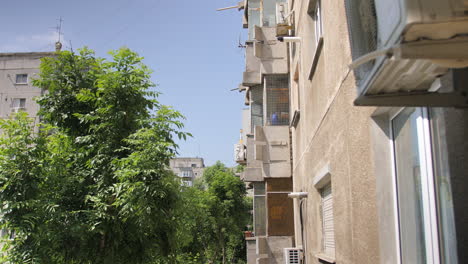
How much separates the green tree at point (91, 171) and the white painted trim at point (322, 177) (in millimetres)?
2853

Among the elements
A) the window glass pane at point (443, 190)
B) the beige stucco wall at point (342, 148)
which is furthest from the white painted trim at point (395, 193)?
the window glass pane at point (443, 190)

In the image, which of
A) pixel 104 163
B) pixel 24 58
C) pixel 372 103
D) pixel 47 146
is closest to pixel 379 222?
pixel 372 103

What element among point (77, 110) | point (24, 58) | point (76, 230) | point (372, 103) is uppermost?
point (24, 58)

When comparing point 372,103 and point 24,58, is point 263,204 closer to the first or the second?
point 372,103

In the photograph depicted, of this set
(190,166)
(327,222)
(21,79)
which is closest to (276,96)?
(327,222)

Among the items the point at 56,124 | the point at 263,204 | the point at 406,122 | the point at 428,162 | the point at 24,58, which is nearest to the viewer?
the point at 428,162

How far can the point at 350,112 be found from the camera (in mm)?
4508

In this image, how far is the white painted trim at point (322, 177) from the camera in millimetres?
5966

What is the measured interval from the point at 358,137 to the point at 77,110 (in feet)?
23.4

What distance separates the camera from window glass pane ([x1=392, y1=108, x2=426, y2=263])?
3.13 metres

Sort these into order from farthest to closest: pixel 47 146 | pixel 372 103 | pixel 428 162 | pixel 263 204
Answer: pixel 263 204 → pixel 47 146 → pixel 428 162 → pixel 372 103

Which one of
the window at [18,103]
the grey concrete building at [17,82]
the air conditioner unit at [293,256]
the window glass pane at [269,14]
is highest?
the grey concrete building at [17,82]

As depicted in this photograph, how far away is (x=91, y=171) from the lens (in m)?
9.07

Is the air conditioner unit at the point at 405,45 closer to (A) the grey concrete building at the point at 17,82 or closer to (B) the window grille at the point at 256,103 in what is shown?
(B) the window grille at the point at 256,103
